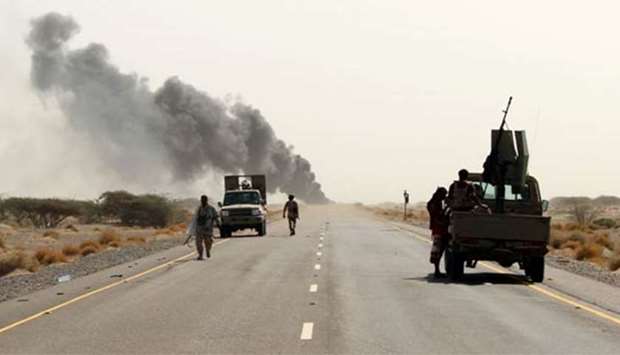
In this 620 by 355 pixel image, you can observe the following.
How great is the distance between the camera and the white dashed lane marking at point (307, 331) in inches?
469

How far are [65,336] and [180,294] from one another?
5577mm

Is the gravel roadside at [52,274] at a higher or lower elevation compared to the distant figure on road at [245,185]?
lower

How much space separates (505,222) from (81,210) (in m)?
71.4

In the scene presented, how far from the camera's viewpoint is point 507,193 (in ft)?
75.4

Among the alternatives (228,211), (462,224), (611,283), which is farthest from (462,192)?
(228,211)

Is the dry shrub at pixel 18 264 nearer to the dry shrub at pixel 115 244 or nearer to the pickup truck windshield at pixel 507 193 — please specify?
the dry shrub at pixel 115 244

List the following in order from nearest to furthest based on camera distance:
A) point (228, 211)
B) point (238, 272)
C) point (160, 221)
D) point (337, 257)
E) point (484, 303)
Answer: point (484, 303)
point (238, 272)
point (337, 257)
point (228, 211)
point (160, 221)

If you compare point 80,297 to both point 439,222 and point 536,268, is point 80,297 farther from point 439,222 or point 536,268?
point 536,268

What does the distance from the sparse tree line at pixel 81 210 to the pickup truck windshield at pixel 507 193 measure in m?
65.3

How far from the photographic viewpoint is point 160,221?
86.9 m

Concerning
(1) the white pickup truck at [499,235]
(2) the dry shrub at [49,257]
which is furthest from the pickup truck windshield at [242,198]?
(1) the white pickup truck at [499,235]

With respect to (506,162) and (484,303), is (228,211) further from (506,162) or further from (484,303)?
(484,303)

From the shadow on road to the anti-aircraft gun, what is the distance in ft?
0.95

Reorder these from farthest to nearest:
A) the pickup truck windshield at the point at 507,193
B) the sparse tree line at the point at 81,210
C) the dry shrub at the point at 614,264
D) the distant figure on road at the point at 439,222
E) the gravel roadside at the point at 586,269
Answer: the sparse tree line at the point at 81,210, the dry shrub at the point at 614,264, the gravel roadside at the point at 586,269, the pickup truck windshield at the point at 507,193, the distant figure on road at the point at 439,222
